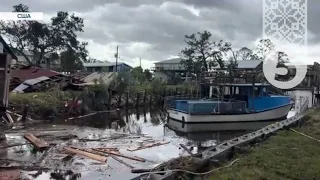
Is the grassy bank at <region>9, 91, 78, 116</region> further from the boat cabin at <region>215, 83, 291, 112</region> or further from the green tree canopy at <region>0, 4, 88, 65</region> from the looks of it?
the green tree canopy at <region>0, 4, 88, 65</region>

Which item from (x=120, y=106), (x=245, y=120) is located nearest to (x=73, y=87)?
(x=120, y=106)

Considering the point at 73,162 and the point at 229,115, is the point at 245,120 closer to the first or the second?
the point at 229,115

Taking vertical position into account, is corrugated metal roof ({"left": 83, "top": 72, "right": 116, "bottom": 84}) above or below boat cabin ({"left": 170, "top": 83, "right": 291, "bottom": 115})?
above

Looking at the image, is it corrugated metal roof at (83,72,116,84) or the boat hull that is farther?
corrugated metal roof at (83,72,116,84)

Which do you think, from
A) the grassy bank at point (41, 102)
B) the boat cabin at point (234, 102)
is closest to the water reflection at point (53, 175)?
the grassy bank at point (41, 102)

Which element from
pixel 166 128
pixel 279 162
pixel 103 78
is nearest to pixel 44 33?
pixel 103 78

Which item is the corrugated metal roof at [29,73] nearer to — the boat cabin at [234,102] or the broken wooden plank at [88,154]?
the boat cabin at [234,102]

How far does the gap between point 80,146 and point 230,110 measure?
9971 millimetres

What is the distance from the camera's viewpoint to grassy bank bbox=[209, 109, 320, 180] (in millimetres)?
5695

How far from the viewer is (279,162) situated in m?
6.57

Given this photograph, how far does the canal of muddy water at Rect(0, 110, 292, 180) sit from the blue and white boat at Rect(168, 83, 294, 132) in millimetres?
1743

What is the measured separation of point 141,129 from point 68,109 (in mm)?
5435

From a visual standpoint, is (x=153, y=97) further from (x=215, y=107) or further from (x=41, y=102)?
(x=41, y=102)

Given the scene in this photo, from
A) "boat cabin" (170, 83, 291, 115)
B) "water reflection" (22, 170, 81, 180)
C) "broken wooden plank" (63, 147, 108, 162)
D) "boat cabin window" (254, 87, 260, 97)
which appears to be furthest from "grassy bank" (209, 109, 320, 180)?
"boat cabin window" (254, 87, 260, 97)
